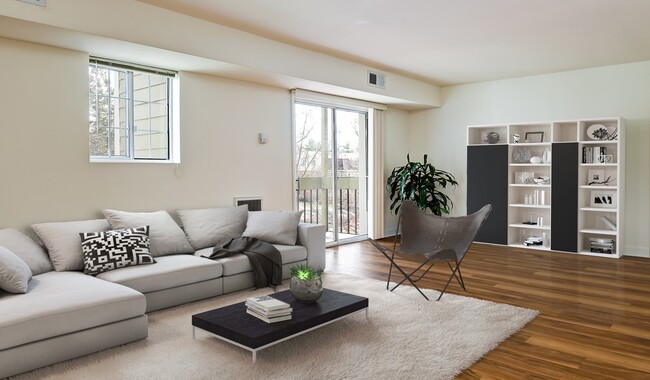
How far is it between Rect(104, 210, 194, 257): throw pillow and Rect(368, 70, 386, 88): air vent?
3403 millimetres

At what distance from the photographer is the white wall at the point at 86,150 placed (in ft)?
13.4

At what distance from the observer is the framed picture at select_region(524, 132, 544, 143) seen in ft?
24.2

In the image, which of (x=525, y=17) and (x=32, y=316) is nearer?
(x=32, y=316)

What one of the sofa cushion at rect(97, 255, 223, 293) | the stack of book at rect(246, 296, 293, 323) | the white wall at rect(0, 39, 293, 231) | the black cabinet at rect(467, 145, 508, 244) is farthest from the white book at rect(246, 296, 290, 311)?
the black cabinet at rect(467, 145, 508, 244)

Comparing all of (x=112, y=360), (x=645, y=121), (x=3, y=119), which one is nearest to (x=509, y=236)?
(x=645, y=121)

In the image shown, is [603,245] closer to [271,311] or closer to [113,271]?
[271,311]

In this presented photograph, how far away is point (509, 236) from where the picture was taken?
7.44 m

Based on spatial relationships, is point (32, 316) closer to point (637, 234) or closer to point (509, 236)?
point (509, 236)

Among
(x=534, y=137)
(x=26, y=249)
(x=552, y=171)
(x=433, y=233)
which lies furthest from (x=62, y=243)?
(x=534, y=137)

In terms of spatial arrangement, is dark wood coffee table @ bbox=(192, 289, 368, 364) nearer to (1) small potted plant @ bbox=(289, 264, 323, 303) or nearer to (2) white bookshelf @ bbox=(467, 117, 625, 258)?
(1) small potted plant @ bbox=(289, 264, 323, 303)

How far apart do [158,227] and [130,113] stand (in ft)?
4.33

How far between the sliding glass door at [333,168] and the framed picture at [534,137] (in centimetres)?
249

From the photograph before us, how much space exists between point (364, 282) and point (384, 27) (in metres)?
2.59

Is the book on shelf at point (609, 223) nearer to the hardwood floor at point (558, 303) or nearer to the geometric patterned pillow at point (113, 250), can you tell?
the hardwood floor at point (558, 303)
